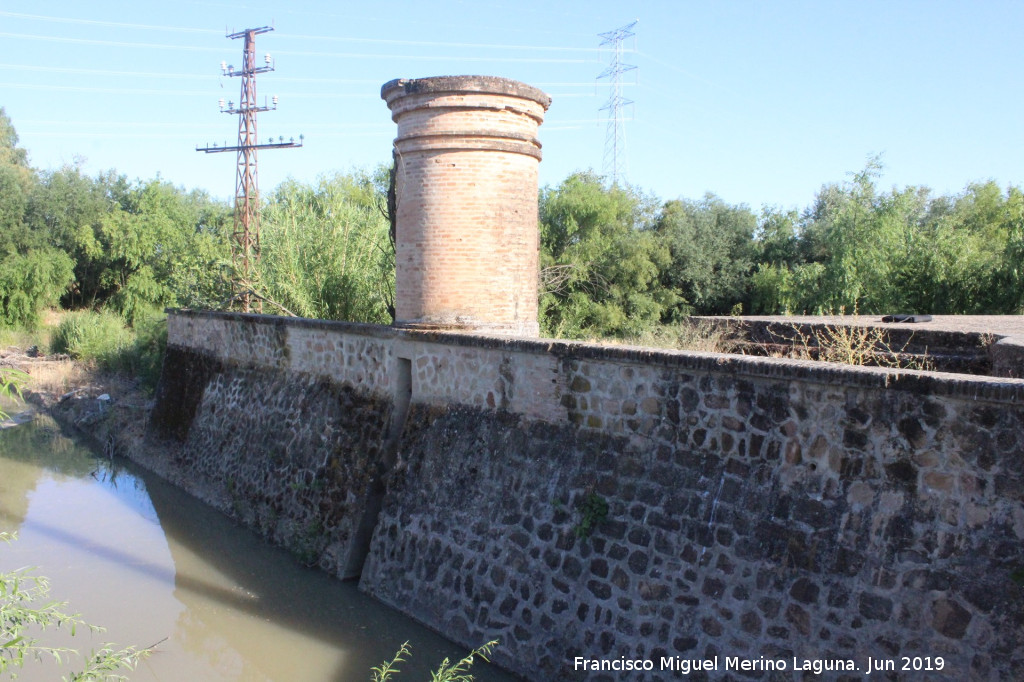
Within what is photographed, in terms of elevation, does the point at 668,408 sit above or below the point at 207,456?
above

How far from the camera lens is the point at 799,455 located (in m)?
5.29

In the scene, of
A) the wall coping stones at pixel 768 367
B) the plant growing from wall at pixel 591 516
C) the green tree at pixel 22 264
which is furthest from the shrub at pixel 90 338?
the plant growing from wall at pixel 591 516

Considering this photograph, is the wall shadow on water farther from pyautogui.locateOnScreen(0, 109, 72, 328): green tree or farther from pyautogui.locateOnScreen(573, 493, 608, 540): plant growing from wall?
pyautogui.locateOnScreen(0, 109, 72, 328): green tree

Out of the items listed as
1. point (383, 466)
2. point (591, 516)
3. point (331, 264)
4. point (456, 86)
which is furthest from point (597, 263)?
point (591, 516)

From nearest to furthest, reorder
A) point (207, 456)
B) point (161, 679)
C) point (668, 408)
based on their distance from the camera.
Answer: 1. point (668, 408)
2. point (161, 679)
3. point (207, 456)

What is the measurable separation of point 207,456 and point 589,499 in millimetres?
8444

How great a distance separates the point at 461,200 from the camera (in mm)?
8773

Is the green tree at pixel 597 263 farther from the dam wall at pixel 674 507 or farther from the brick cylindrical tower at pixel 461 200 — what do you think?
the dam wall at pixel 674 507

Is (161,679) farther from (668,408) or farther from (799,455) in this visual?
(799,455)

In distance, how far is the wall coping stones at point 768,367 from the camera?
14.9 feet

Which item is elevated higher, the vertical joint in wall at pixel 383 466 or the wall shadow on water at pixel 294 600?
the vertical joint in wall at pixel 383 466

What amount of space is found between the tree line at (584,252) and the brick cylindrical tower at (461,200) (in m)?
2.17

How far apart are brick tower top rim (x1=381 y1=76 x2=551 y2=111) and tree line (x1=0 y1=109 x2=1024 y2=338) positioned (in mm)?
3075

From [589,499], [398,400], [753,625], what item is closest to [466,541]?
[589,499]
